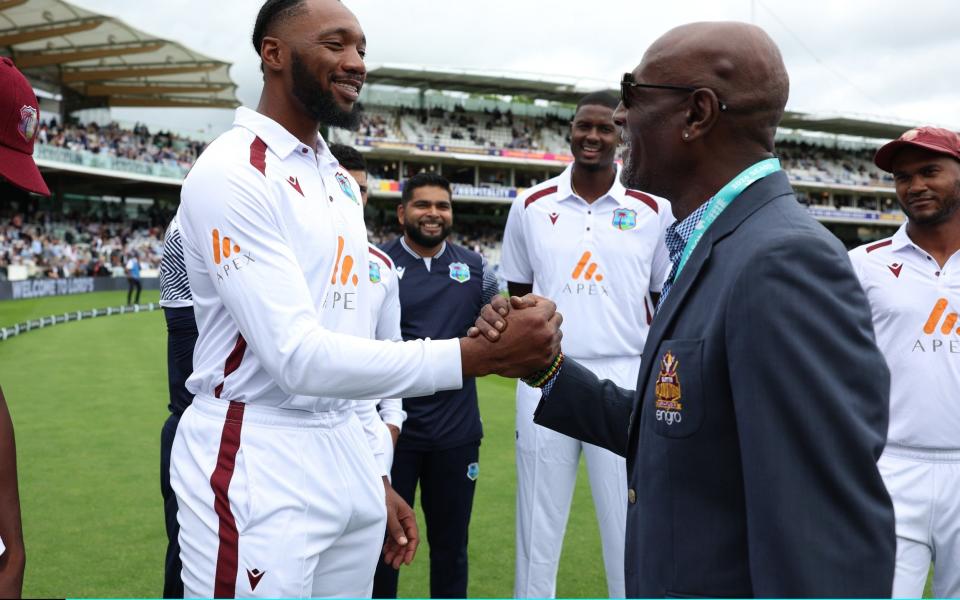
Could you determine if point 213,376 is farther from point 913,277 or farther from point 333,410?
point 913,277

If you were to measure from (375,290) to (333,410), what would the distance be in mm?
1095

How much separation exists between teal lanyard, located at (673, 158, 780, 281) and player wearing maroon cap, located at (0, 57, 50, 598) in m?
1.63

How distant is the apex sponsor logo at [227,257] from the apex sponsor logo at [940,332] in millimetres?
3196

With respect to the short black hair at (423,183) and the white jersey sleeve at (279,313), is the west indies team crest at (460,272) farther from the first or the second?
the white jersey sleeve at (279,313)

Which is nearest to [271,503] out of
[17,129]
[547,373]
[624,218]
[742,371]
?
[547,373]

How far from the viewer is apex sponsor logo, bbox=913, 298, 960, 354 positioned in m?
3.95

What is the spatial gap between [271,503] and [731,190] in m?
1.53

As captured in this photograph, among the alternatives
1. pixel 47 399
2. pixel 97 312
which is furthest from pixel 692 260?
pixel 97 312

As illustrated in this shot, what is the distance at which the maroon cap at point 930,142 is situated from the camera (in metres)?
3.97

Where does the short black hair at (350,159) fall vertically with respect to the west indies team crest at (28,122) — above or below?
above

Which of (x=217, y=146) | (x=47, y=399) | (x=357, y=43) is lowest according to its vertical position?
(x=47, y=399)

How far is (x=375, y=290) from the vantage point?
370 centimetres

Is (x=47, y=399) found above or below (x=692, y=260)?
below

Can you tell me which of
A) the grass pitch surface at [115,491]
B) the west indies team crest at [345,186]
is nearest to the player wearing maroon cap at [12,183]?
the west indies team crest at [345,186]
